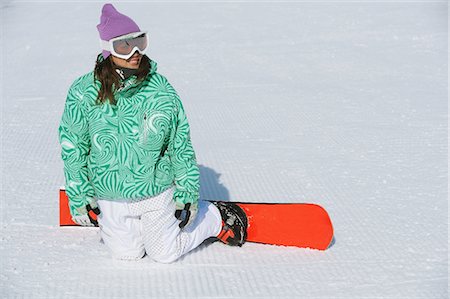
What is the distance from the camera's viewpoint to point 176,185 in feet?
9.44

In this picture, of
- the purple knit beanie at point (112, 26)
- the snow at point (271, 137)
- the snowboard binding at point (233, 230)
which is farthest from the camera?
the snowboard binding at point (233, 230)

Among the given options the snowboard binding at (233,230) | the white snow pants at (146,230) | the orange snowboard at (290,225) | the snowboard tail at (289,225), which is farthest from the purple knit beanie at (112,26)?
the orange snowboard at (290,225)

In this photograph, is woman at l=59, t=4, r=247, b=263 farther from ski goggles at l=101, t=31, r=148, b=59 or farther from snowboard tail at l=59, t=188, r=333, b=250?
snowboard tail at l=59, t=188, r=333, b=250

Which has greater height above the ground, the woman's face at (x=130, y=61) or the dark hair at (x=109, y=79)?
the woman's face at (x=130, y=61)

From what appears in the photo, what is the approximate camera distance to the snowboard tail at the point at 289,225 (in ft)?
10.1

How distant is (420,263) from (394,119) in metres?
2.23

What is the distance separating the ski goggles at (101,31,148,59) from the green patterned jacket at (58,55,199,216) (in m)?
0.09

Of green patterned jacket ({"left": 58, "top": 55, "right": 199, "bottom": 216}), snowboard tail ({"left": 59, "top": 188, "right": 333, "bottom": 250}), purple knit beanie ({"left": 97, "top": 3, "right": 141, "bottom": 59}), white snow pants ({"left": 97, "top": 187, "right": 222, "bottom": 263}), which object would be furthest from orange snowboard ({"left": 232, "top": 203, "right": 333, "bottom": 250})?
purple knit beanie ({"left": 97, "top": 3, "right": 141, "bottom": 59})

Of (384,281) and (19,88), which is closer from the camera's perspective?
(384,281)

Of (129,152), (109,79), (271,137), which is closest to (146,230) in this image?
(129,152)

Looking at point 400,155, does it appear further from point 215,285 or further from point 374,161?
point 215,285

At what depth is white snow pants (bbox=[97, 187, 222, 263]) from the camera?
2.84 m

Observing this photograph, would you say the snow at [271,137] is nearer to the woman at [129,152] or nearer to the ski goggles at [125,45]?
the woman at [129,152]

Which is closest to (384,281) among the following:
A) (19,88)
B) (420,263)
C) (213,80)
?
(420,263)
